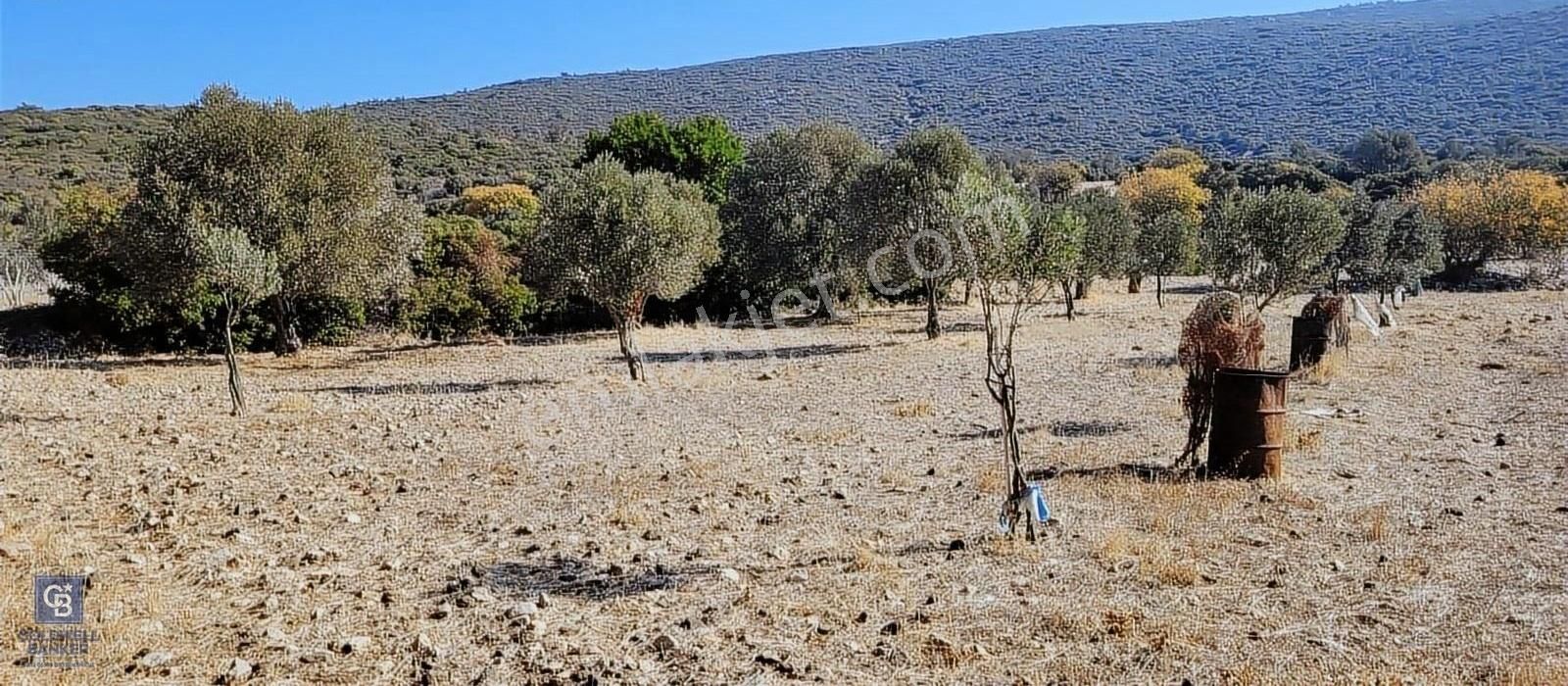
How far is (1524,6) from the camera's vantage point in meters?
150

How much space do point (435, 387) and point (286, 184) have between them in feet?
20.8

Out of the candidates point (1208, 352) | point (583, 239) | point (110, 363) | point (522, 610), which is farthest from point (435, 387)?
point (1208, 352)

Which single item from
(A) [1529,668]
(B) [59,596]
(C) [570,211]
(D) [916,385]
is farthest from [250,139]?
(A) [1529,668]

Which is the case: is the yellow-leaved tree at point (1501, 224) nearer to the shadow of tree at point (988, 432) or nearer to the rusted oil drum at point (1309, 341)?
the rusted oil drum at point (1309, 341)

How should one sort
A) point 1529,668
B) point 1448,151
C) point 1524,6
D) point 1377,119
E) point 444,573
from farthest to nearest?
point 1524,6 → point 1377,119 → point 1448,151 → point 444,573 → point 1529,668

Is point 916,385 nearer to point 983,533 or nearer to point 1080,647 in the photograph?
point 983,533

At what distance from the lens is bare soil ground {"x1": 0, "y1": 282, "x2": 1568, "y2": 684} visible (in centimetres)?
548

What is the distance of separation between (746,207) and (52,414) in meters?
20.1

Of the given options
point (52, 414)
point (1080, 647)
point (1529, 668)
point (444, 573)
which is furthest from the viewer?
point (52, 414)

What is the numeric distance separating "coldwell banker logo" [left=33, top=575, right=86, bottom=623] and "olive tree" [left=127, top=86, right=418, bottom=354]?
521 inches

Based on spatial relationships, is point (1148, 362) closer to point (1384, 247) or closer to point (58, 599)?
point (58, 599)

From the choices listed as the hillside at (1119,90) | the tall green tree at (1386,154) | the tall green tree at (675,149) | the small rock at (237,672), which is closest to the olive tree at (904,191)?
the tall green tree at (675,149)

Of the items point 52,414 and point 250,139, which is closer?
point 52,414

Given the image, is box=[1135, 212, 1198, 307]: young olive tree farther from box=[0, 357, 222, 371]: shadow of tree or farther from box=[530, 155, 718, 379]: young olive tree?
box=[0, 357, 222, 371]: shadow of tree
